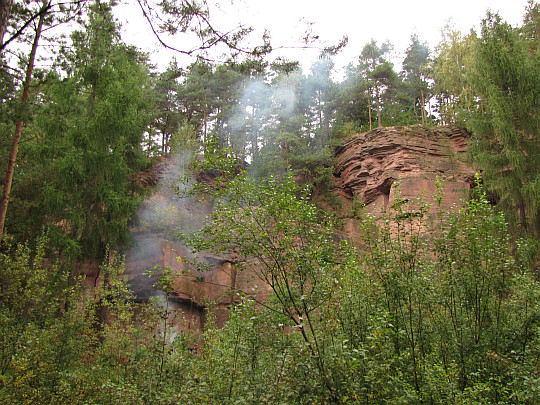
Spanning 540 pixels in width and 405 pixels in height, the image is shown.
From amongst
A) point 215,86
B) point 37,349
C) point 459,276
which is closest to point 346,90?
point 215,86

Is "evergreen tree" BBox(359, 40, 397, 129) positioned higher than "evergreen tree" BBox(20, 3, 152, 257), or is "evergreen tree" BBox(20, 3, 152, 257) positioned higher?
"evergreen tree" BBox(359, 40, 397, 129)

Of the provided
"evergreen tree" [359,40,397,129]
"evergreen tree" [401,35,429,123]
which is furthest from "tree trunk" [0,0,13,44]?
"evergreen tree" [401,35,429,123]

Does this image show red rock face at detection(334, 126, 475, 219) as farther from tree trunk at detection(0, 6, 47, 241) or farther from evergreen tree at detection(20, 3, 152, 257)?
tree trunk at detection(0, 6, 47, 241)

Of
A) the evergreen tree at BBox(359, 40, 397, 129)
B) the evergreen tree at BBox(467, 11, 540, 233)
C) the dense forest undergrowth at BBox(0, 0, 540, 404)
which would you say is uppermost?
the evergreen tree at BBox(359, 40, 397, 129)

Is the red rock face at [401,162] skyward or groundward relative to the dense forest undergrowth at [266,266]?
skyward

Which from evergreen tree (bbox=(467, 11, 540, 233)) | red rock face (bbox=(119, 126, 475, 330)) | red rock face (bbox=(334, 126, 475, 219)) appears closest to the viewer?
evergreen tree (bbox=(467, 11, 540, 233))

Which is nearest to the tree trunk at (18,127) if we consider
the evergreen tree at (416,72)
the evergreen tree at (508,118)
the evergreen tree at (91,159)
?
the evergreen tree at (91,159)

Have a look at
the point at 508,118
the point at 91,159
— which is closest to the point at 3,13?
the point at 91,159

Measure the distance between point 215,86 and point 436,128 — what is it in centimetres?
1743

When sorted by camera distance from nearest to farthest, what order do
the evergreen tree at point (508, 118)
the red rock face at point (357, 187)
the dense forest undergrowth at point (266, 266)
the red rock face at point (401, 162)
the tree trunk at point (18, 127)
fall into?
1. the dense forest undergrowth at point (266, 266)
2. the tree trunk at point (18, 127)
3. the evergreen tree at point (508, 118)
4. the red rock face at point (357, 187)
5. the red rock face at point (401, 162)

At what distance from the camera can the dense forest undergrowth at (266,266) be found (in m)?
5.47

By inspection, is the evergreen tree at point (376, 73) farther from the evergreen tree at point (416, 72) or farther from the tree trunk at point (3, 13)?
the tree trunk at point (3, 13)

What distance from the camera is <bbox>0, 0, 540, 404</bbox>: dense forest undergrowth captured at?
5.47 meters

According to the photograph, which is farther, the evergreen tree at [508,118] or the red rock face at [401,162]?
the red rock face at [401,162]
